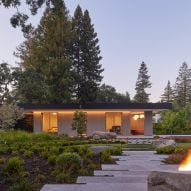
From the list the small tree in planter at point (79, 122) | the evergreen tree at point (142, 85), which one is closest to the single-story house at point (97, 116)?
the small tree in planter at point (79, 122)

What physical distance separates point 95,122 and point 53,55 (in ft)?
46.3

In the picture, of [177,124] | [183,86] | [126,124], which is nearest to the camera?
[126,124]

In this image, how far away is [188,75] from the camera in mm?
73562

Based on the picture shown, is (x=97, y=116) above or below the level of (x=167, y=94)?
below

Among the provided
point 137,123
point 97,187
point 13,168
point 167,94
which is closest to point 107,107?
point 137,123

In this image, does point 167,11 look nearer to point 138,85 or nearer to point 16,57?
point 16,57

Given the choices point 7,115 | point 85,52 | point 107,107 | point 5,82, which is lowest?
point 7,115

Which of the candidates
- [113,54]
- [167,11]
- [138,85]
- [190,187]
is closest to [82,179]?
[190,187]

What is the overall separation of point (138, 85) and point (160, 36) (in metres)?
35.2

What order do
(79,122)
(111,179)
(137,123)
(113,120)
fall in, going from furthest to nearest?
(137,123) → (113,120) → (79,122) → (111,179)

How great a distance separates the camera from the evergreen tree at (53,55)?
152 ft

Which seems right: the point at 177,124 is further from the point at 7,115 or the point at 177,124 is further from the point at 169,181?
the point at 169,181

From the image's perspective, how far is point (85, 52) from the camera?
52750 mm

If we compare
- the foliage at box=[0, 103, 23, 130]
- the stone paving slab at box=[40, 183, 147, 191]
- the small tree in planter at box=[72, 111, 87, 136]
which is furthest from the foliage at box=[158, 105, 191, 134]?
the stone paving slab at box=[40, 183, 147, 191]
